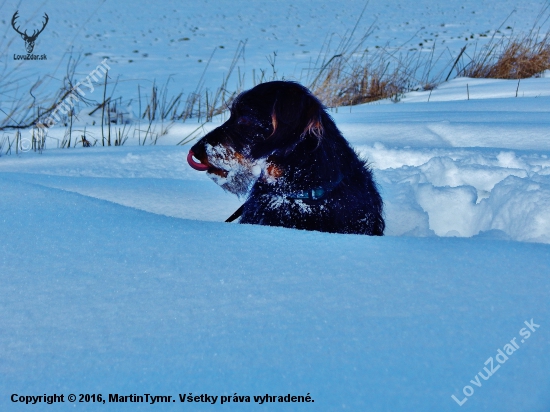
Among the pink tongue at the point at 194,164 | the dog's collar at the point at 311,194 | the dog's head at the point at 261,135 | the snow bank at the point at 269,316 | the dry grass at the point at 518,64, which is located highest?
the dry grass at the point at 518,64

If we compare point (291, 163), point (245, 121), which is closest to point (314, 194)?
point (291, 163)

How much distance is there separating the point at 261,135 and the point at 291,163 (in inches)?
8.0

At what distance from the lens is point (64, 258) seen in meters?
1.45

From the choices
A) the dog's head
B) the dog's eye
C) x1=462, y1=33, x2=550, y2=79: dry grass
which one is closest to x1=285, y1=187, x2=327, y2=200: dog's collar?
the dog's head

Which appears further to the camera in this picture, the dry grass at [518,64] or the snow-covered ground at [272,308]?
the dry grass at [518,64]

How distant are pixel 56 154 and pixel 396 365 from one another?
322 centimetres

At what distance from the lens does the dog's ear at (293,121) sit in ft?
7.04

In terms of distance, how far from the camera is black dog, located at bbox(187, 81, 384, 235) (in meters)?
2.14

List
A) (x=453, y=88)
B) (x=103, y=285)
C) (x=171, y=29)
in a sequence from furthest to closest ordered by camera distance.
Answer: (x=171, y=29) < (x=453, y=88) < (x=103, y=285)

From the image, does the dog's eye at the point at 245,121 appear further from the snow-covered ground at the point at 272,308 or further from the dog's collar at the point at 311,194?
the snow-covered ground at the point at 272,308

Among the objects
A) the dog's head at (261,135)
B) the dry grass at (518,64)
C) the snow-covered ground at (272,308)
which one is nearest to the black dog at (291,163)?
the dog's head at (261,135)

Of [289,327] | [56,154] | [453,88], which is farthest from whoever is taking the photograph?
[453,88]

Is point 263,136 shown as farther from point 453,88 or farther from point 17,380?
point 453,88

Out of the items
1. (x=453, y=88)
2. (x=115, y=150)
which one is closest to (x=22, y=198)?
(x=115, y=150)
